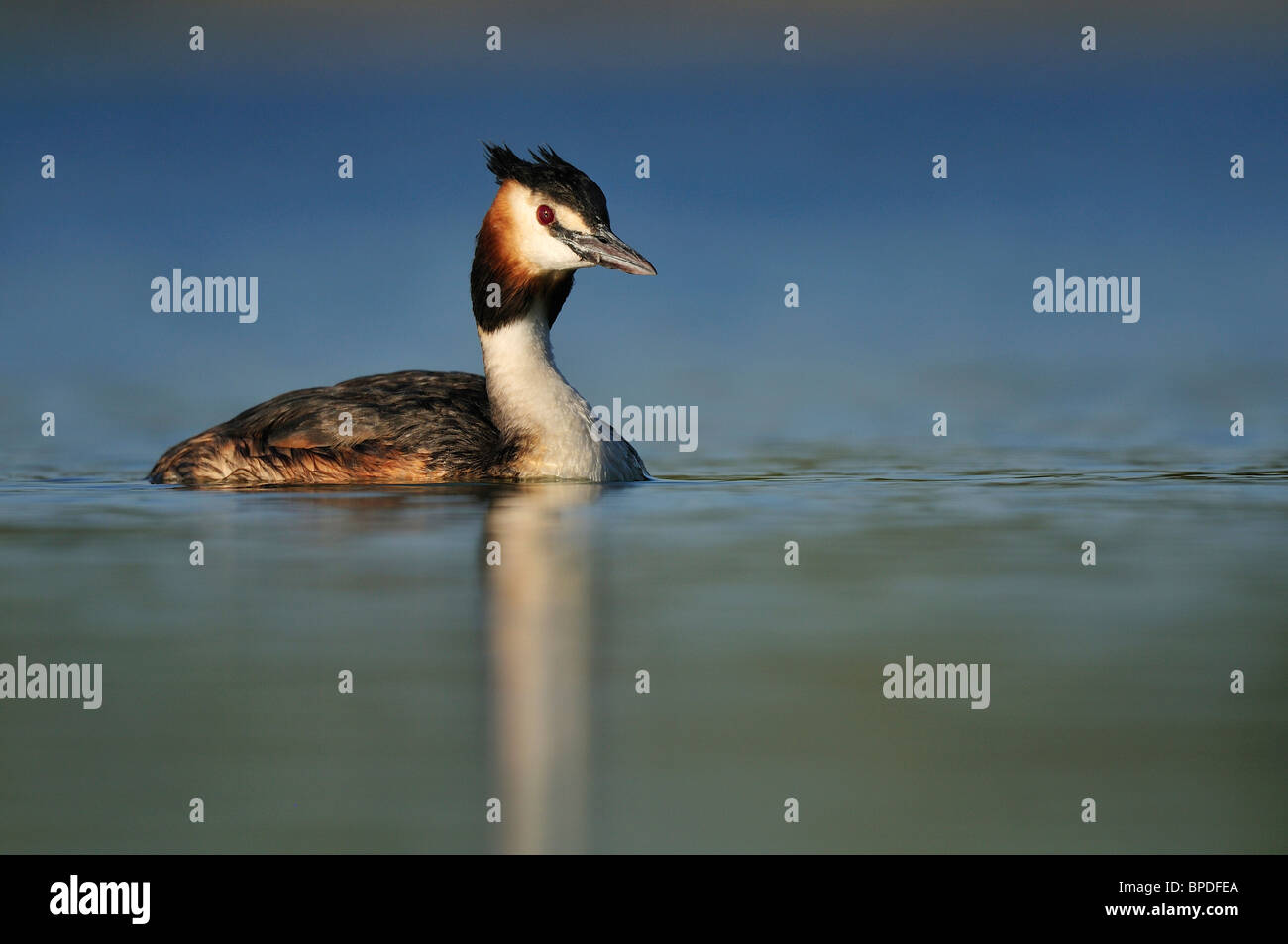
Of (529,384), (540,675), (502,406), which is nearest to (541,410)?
(529,384)

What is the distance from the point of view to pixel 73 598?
19.2 ft

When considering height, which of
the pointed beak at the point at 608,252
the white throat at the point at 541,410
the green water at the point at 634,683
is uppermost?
the pointed beak at the point at 608,252

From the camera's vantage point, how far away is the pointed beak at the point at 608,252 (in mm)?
9891

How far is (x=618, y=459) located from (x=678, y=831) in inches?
285

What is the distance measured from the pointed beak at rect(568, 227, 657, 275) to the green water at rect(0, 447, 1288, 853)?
7.49 feet

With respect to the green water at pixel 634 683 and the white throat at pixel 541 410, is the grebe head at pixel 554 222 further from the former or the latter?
the green water at pixel 634 683

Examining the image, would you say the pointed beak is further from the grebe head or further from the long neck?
the long neck

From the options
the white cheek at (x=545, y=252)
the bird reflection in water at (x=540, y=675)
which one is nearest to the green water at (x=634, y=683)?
the bird reflection in water at (x=540, y=675)

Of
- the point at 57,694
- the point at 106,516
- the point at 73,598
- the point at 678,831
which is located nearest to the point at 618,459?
the point at 106,516

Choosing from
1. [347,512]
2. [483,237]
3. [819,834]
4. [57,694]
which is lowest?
[819,834]

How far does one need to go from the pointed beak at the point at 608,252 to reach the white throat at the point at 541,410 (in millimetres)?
710

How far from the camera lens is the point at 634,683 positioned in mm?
4441

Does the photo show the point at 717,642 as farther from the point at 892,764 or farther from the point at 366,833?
the point at 366,833

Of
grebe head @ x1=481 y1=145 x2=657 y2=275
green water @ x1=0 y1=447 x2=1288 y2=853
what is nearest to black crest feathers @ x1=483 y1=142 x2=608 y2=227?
grebe head @ x1=481 y1=145 x2=657 y2=275
